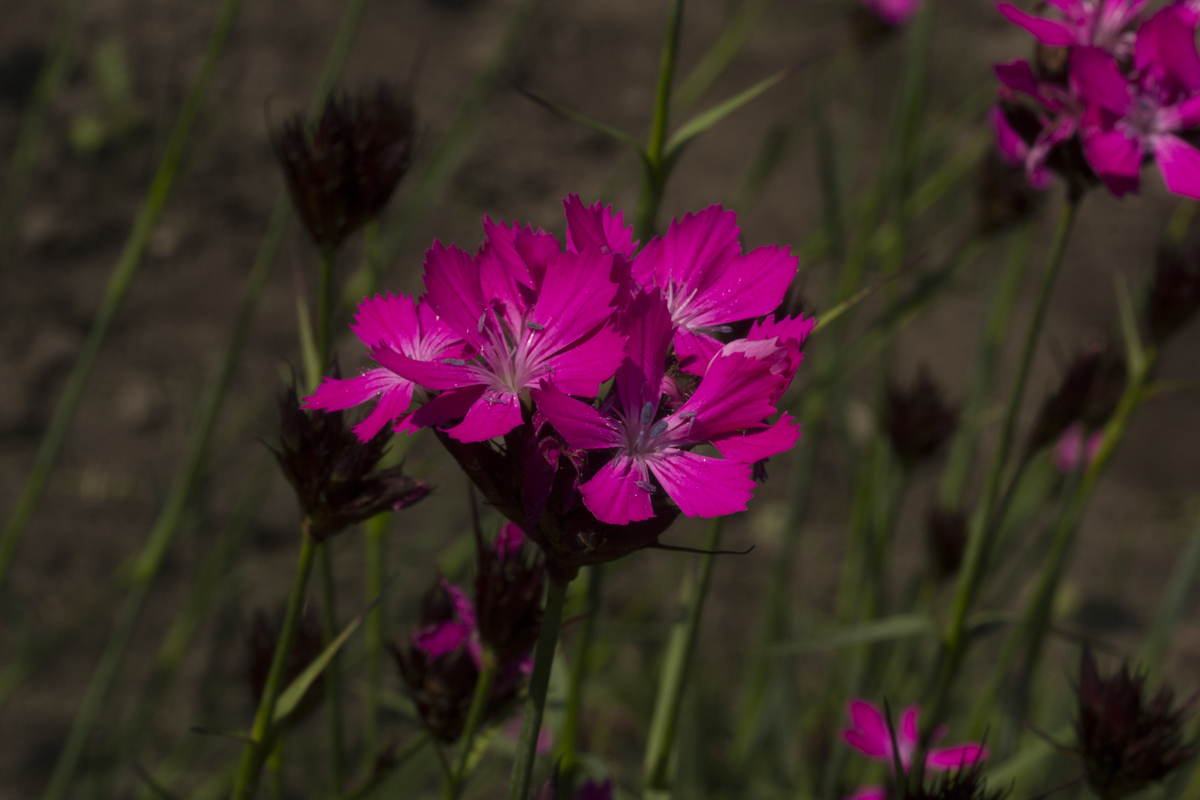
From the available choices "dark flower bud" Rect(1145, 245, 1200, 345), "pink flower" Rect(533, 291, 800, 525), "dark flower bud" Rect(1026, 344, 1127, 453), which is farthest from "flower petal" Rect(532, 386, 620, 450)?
"dark flower bud" Rect(1145, 245, 1200, 345)

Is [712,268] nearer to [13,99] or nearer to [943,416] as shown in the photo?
[943,416]

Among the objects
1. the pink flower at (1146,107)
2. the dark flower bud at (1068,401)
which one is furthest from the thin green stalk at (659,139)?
the dark flower bud at (1068,401)

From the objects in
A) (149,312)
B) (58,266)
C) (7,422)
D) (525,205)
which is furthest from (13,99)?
(525,205)

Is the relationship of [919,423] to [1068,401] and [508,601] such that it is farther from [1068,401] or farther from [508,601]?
[508,601]

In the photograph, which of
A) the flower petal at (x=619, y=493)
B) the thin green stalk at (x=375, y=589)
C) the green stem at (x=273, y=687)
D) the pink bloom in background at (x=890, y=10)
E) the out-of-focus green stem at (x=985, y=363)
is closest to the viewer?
the flower petal at (x=619, y=493)

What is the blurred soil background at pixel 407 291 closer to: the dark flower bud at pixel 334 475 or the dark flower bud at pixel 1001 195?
the dark flower bud at pixel 1001 195

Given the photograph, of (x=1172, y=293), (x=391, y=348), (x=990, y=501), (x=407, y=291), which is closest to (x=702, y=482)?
(x=391, y=348)
